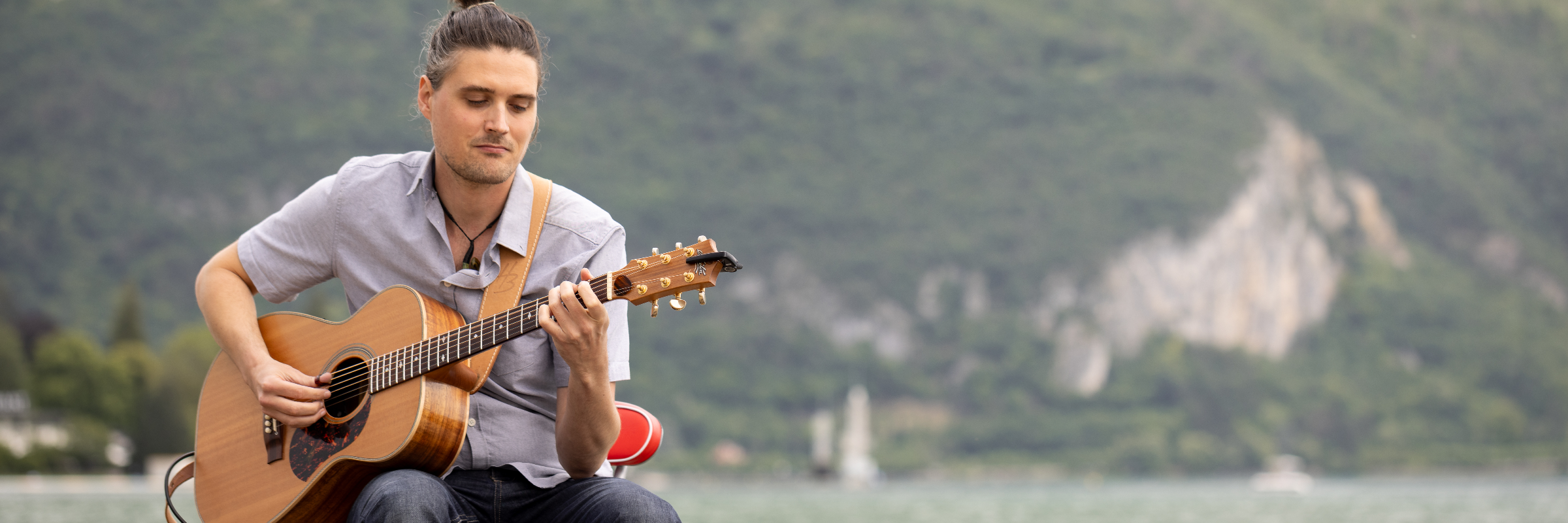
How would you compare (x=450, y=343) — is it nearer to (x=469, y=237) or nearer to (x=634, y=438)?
(x=469, y=237)

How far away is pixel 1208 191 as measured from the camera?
186125 mm

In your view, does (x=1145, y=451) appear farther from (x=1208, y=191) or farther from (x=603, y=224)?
(x=603, y=224)

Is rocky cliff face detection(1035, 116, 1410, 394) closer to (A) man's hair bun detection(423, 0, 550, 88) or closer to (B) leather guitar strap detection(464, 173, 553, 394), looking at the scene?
(B) leather guitar strap detection(464, 173, 553, 394)

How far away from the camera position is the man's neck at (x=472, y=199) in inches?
154

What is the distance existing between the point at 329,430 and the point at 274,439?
0.21m

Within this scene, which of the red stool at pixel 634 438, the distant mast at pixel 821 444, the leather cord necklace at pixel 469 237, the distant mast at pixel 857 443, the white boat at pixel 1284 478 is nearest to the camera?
the leather cord necklace at pixel 469 237

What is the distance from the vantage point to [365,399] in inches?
151

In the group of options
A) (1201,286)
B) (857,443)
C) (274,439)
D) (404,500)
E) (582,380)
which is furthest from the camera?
(1201,286)

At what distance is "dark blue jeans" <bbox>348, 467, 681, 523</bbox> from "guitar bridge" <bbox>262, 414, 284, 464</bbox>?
420 mm

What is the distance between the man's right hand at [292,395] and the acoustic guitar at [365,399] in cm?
3

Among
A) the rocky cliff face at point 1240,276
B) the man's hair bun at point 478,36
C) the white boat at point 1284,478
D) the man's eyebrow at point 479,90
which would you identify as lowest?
A: the man's eyebrow at point 479,90

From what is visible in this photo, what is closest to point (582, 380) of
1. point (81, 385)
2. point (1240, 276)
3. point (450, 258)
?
point (450, 258)

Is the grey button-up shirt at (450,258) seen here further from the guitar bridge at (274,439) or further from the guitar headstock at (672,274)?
the guitar bridge at (274,439)

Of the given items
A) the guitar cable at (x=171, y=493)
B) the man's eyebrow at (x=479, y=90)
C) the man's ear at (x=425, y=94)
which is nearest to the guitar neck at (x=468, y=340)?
the man's eyebrow at (x=479, y=90)
